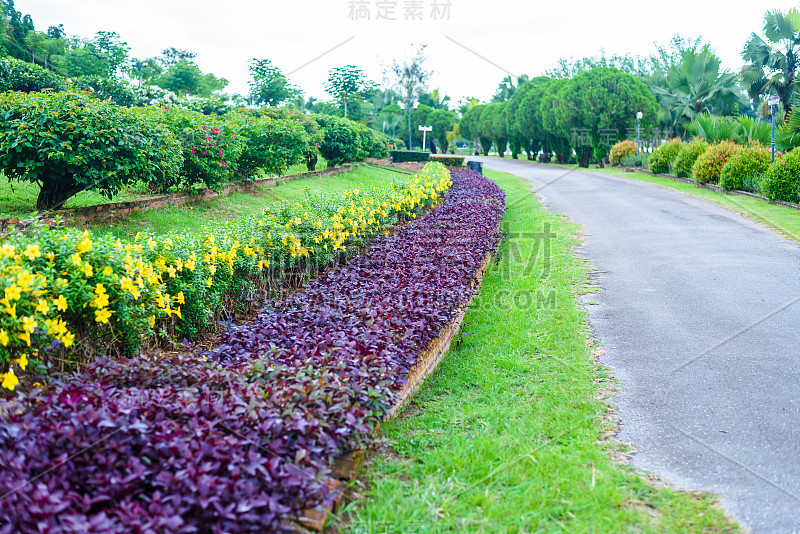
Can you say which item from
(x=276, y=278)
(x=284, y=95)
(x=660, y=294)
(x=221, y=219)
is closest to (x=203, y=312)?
(x=276, y=278)

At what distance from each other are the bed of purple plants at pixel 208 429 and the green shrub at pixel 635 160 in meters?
27.8

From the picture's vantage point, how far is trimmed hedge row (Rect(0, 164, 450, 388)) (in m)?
3.02

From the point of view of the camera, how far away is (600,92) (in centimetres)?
3388

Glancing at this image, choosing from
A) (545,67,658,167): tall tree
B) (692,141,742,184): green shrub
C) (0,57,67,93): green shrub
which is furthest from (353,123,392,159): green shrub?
(545,67,658,167): tall tree

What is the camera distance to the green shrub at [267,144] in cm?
1287

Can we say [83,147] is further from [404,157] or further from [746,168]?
[404,157]

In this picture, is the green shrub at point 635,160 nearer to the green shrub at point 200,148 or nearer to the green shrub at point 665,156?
the green shrub at point 665,156

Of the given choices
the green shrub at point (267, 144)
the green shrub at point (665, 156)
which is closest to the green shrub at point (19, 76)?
the green shrub at point (267, 144)

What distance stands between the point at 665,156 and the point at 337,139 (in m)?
13.0

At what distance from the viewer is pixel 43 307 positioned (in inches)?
116

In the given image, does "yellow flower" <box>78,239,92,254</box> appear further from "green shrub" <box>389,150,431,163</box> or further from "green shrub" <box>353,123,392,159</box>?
"green shrub" <box>389,150,431,163</box>

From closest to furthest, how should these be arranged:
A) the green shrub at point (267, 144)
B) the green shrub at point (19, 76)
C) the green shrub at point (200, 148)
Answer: the green shrub at point (200, 148)
the green shrub at point (267, 144)
the green shrub at point (19, 76)

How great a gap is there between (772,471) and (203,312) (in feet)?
11.6

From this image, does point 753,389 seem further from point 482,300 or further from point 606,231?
point 606,231
